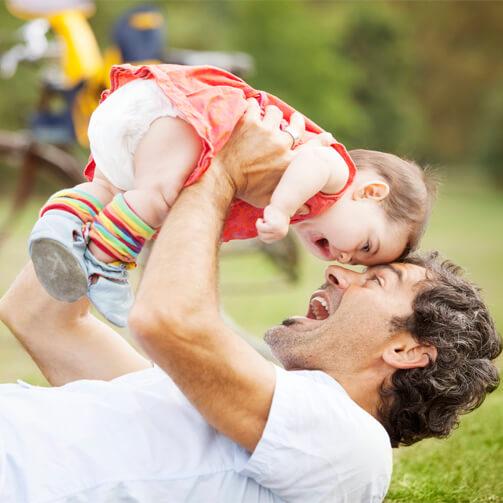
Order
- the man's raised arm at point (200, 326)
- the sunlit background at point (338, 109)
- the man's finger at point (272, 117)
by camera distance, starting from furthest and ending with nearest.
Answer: the sunlit background at point (338, 109), the man's finger at point (272, 117), the man's raised arm at point (200, 326)

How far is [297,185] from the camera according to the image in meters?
2.36

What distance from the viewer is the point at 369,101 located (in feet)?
109

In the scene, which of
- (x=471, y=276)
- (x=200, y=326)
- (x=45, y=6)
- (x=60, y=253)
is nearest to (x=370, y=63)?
(x=471, y=276)

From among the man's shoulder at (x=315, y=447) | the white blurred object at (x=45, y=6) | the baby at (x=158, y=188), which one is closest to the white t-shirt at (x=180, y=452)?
the man's shoulder at (x=315, y=447)

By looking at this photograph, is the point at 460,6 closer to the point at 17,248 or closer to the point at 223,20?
the point at 223,20

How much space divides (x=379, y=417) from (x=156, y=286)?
0.76m

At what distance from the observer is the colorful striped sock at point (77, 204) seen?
2.34m

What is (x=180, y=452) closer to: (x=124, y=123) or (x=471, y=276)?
(x=124, y=123)

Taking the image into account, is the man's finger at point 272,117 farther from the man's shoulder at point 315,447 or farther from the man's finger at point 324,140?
the man's shoulder at point 315,447

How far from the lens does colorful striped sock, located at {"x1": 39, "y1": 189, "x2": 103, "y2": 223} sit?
2.34 metres

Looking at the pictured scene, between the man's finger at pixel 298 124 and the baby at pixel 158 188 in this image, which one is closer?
the baby at pixel 158 188

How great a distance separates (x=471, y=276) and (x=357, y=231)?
7.21 m

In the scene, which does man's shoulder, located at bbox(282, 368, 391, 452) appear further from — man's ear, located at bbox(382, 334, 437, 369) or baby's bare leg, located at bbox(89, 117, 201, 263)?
baby's bare leg, located at bbox(89, 117, 201, 263)

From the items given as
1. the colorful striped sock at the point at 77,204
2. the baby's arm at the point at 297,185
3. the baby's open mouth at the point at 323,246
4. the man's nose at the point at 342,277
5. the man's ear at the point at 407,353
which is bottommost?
the man's ear at the point at 407,353
